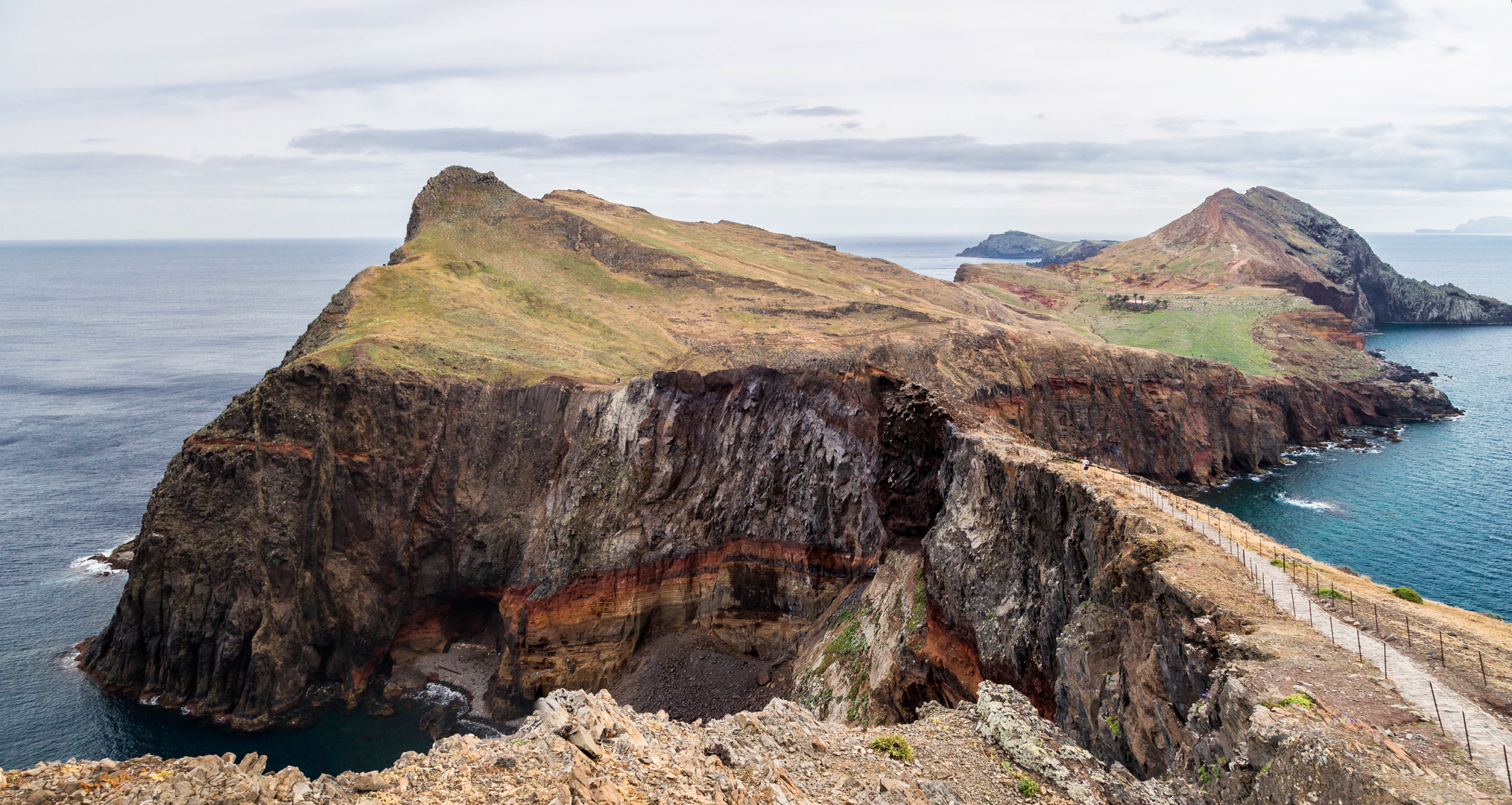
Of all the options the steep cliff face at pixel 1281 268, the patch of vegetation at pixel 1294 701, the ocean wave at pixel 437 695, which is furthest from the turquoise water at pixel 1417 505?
the ocean wave at pixel 437 695

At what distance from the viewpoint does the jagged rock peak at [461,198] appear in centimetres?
10506

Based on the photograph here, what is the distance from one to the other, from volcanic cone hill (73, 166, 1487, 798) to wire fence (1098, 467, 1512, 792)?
1.92 m

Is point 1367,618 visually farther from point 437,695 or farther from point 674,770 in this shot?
point 437,695

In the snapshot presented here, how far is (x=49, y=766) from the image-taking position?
51.7ft

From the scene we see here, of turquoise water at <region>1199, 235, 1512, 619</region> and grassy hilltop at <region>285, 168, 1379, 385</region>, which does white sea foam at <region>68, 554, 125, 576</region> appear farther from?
turquoise water at <region>1199, 235, 1512, 619</region>

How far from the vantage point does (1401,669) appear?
2022cm

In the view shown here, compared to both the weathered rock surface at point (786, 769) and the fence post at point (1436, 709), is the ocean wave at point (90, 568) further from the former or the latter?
the fence post at point (1436, 709)

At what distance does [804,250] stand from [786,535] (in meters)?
91.7

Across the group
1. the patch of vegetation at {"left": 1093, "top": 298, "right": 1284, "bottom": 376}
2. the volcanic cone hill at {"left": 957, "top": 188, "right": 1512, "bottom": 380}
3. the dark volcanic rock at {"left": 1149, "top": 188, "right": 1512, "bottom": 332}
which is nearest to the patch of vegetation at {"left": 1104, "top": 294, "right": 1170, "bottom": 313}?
the volcanic cone hill at {"left": 957, "top": 188, "right": 1512, "bottom": 380}

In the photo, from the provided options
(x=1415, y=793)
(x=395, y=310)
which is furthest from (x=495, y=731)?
(x=1415, y=793)

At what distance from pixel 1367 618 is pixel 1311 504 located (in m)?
75.5

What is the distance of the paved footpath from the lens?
17.1m

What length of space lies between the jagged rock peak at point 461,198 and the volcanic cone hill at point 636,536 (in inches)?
560

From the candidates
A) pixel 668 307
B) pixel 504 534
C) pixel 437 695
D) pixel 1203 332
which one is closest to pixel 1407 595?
pixel 504 534
